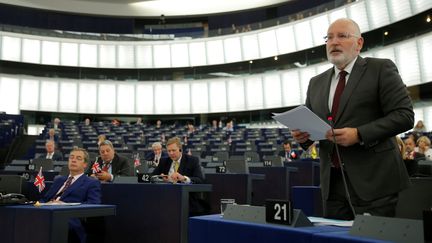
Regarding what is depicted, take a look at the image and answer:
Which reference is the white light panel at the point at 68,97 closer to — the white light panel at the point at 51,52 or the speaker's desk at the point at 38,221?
the white light panel at the point at 51,52

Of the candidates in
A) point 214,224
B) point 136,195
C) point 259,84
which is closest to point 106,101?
point 259,84

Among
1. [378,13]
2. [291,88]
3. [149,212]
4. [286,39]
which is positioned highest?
[286,39]

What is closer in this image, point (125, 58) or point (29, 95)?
point (29, 95)

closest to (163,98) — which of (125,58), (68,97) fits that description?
(125,58)

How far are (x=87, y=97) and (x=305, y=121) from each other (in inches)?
956

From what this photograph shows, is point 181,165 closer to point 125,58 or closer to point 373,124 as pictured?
point 373,124

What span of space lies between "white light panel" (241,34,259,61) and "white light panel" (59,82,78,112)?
31.1 feet

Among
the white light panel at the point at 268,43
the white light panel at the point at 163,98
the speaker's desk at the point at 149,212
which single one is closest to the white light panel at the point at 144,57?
the white light panel at the point at 163,98

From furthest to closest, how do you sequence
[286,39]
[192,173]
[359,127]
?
1. [286,39]
2. [192,173]
3. [359,127]

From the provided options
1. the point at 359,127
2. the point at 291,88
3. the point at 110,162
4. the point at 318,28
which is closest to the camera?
the point at 359,127

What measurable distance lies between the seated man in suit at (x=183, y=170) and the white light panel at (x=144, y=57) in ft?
68.2

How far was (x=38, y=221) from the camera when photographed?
334 cm

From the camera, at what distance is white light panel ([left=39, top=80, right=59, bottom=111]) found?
958 inches

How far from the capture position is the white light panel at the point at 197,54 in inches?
1007
